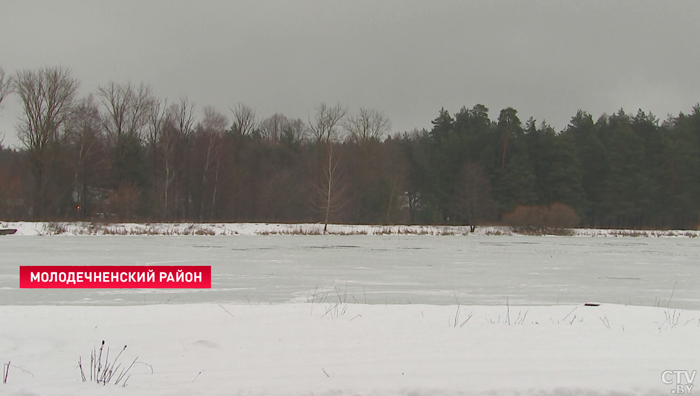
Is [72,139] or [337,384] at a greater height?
[72,139]

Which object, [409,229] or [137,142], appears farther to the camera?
[137,142]

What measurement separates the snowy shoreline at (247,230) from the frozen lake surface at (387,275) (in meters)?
8.42

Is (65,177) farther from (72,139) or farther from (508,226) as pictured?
(508,226)

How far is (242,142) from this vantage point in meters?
52.6

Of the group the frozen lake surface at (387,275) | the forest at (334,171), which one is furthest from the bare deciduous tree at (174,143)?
the frozen lake surface at (387,275)

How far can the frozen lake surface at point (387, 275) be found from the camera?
365 inches

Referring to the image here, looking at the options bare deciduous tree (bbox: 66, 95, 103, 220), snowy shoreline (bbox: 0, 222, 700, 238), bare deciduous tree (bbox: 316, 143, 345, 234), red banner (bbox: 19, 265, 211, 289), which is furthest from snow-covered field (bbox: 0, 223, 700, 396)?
bare deciduous tree (bbox: 66, 95, 103, 220)

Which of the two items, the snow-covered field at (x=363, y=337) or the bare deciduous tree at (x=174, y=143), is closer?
the snow-covered field at (x=363, y=337)

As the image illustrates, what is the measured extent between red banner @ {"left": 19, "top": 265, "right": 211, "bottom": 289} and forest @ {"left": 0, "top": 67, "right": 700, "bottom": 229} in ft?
80.6

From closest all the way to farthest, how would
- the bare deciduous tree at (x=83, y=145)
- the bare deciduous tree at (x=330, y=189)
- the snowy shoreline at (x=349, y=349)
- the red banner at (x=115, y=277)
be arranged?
the snowy shoreline at (x=349, y=349), the red banner at (x=115, y=277), the bare deciduous tree at (x=330, y=189), the bare deciduous tree at (x=83, y=145)

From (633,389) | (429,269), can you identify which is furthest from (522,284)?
(633,389)

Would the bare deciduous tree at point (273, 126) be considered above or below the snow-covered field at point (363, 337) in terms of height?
above

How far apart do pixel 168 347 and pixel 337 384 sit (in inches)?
73.7

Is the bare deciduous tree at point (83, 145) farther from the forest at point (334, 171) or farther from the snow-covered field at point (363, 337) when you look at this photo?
the snow-covered field at point (363, 337)
